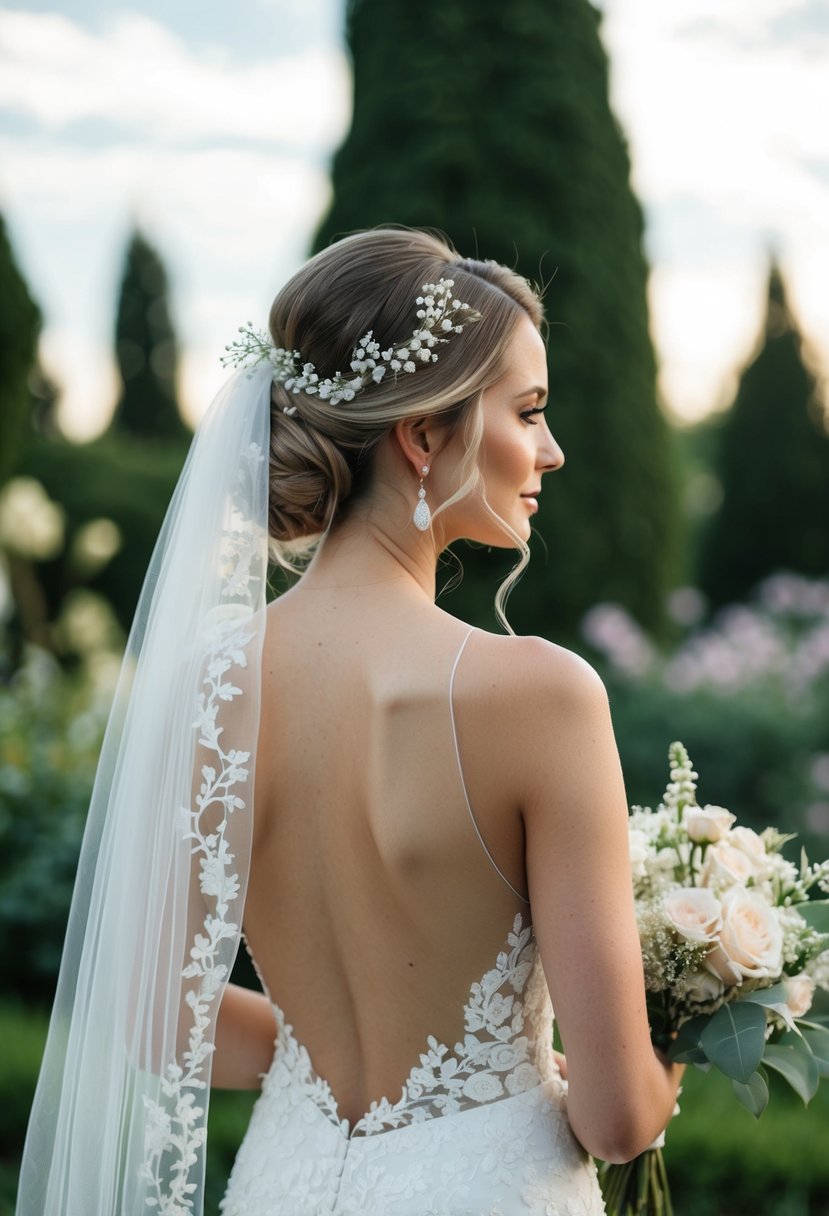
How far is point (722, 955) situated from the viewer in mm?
1809

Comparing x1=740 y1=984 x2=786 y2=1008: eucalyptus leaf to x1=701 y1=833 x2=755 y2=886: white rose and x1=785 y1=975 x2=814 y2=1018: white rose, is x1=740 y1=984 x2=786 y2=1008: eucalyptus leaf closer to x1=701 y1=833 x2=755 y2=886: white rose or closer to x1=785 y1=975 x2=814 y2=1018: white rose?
x1=785 y1=975 x2=814 y2=1018: white rose

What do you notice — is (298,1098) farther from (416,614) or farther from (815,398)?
(815,398)

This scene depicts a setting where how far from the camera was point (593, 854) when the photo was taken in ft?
4.92

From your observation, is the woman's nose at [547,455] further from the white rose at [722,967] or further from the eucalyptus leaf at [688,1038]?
the eucalyptus leaf at [688,1038]


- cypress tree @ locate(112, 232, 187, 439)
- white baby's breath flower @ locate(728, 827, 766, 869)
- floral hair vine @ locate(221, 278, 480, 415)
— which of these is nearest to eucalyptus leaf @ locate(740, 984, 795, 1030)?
white baby's breath flower @ locate(728, 827, 766, 869)

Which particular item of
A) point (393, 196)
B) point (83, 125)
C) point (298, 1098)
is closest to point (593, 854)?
point (298, 1098)

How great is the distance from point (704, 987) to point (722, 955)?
0.07m

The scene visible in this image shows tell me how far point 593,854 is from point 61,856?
14.7ft

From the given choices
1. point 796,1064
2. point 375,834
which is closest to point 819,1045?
point 796,1064

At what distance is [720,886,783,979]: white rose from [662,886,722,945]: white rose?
0.07ft

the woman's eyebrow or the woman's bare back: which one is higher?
the woman's eyebrow

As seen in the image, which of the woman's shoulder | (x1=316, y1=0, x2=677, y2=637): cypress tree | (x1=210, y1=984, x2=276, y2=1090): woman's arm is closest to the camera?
the woman's shoulder

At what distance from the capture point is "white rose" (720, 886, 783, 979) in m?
1.79

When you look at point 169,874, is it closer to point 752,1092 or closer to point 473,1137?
point 473,1137
